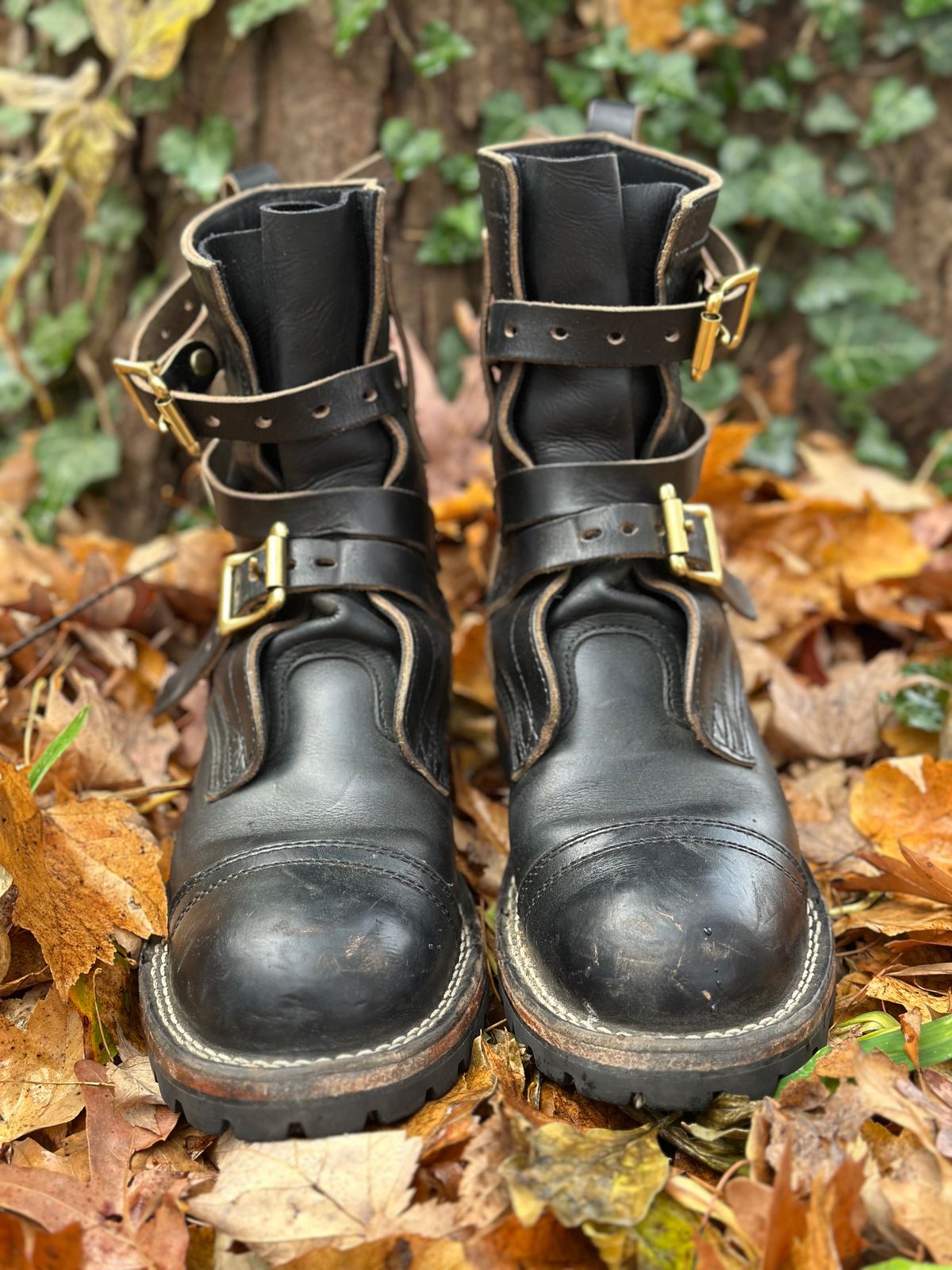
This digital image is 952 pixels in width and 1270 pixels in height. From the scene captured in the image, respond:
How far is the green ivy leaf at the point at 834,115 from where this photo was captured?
8.94ft

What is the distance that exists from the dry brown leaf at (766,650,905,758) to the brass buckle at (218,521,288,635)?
97 cm

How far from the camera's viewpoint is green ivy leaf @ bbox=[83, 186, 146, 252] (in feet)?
8.88

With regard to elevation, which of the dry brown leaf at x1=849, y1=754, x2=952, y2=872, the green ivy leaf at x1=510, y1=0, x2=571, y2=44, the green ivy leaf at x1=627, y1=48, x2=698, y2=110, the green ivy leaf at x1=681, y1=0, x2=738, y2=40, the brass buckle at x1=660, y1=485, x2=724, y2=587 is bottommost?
the dry brown leaf at x1=849, y1=754, x2=952, y2=872

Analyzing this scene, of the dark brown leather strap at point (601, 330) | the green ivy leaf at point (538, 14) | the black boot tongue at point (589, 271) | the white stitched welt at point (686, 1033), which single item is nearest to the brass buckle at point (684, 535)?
the black boot tongue at point (589, 271)

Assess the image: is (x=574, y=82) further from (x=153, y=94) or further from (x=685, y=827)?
(x=685, y=827)

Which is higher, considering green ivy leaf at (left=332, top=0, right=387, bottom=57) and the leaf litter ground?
green ivy leaf at (left=332, top=0, right=387, bottom=57)

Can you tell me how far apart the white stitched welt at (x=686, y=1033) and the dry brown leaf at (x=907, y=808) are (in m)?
0.31

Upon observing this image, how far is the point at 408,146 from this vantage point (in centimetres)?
258

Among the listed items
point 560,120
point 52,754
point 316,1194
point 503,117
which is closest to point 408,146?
point 503,117

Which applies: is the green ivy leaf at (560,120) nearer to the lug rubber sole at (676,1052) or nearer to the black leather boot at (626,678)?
the black leather boot at (626,678)

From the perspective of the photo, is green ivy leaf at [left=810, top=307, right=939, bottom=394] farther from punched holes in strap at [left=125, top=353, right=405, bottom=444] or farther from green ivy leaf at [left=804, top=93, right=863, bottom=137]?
punched holes in strap at [left=125, top=353, right=405, bottom=444]

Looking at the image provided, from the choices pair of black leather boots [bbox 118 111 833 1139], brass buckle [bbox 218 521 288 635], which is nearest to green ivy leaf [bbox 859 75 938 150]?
pair of black leather boots [bbox 118 111 833 1139]

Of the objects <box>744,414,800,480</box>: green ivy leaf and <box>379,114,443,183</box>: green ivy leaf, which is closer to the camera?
<box>379,114,443,183</box>: green ivy leaf

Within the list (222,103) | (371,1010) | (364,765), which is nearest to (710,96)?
(222,103)
